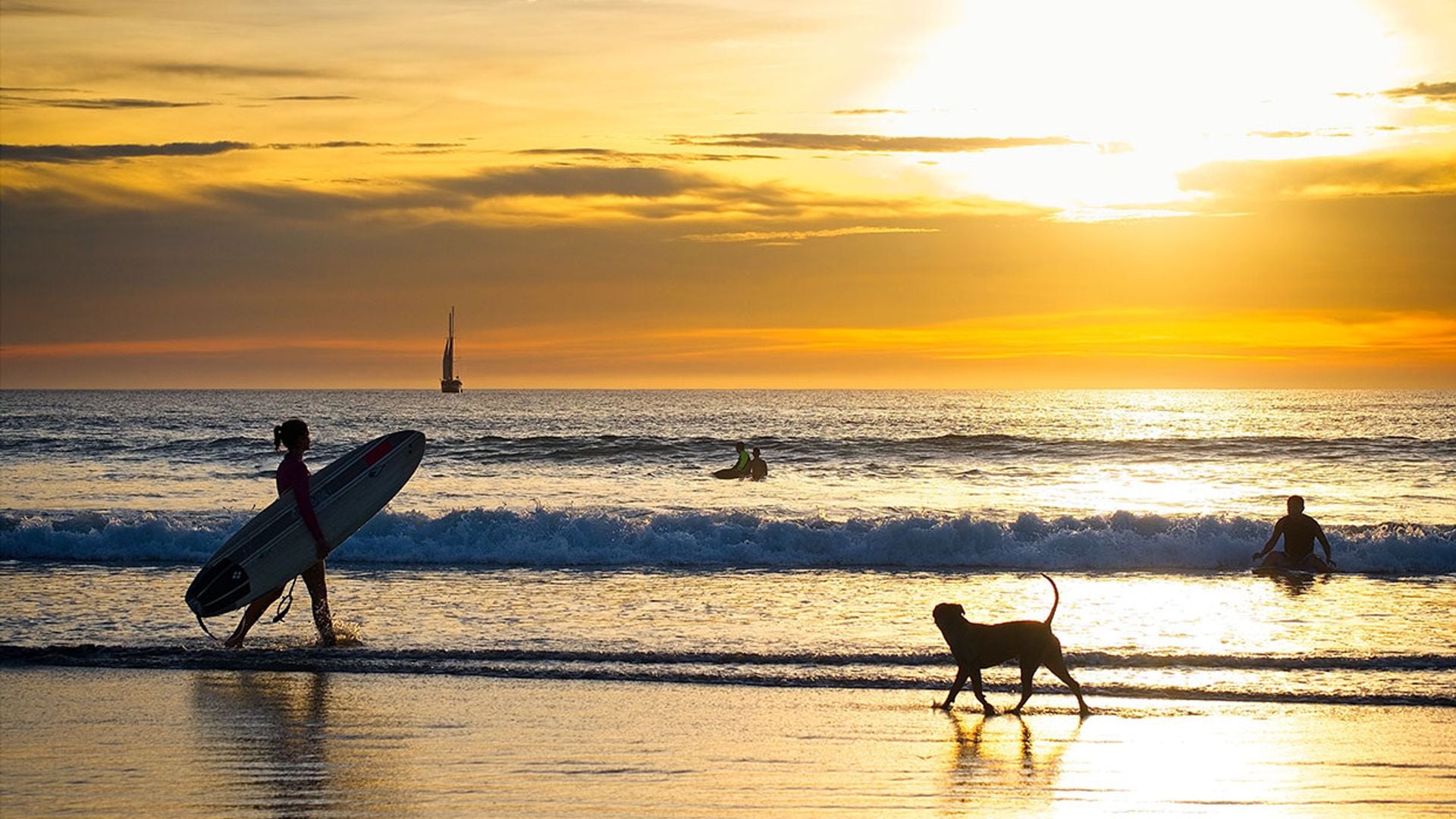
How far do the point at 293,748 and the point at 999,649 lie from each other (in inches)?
173

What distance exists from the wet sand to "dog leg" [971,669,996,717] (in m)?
0.10

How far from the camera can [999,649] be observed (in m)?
8.42

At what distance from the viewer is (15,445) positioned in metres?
45.1

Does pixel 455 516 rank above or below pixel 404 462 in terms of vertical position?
below

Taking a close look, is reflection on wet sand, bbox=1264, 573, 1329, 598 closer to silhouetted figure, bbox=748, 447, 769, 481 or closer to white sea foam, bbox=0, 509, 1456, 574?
white sea foam, bbox=0, 509, 1456, 574

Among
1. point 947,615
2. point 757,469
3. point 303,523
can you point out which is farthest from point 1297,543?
point 757,469

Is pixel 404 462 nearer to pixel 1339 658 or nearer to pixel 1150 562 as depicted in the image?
pixel 1339 658

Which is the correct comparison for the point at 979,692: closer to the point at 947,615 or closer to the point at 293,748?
the point at 947,615

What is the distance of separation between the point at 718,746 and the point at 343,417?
243ft

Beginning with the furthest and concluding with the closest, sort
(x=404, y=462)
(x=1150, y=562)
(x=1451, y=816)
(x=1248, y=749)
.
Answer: (x=1150, y=562) → (x=404, y=462) → (x=1248, y=749) → (x=1451, y=816)

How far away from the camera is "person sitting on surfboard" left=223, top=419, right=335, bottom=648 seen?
9.96 m

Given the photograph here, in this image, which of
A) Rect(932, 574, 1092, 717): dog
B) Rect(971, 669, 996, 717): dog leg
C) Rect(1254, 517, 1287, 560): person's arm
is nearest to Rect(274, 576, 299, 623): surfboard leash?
Rect(932, 574, 1092, 717): dog

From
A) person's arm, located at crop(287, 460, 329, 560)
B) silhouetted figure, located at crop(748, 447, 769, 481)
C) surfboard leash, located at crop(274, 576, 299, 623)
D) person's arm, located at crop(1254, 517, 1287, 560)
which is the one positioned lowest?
silhouetted figure, located at crop(748, 447, 769, 481)

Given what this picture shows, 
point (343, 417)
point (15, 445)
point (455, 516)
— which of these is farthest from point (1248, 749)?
point (343, 417)
